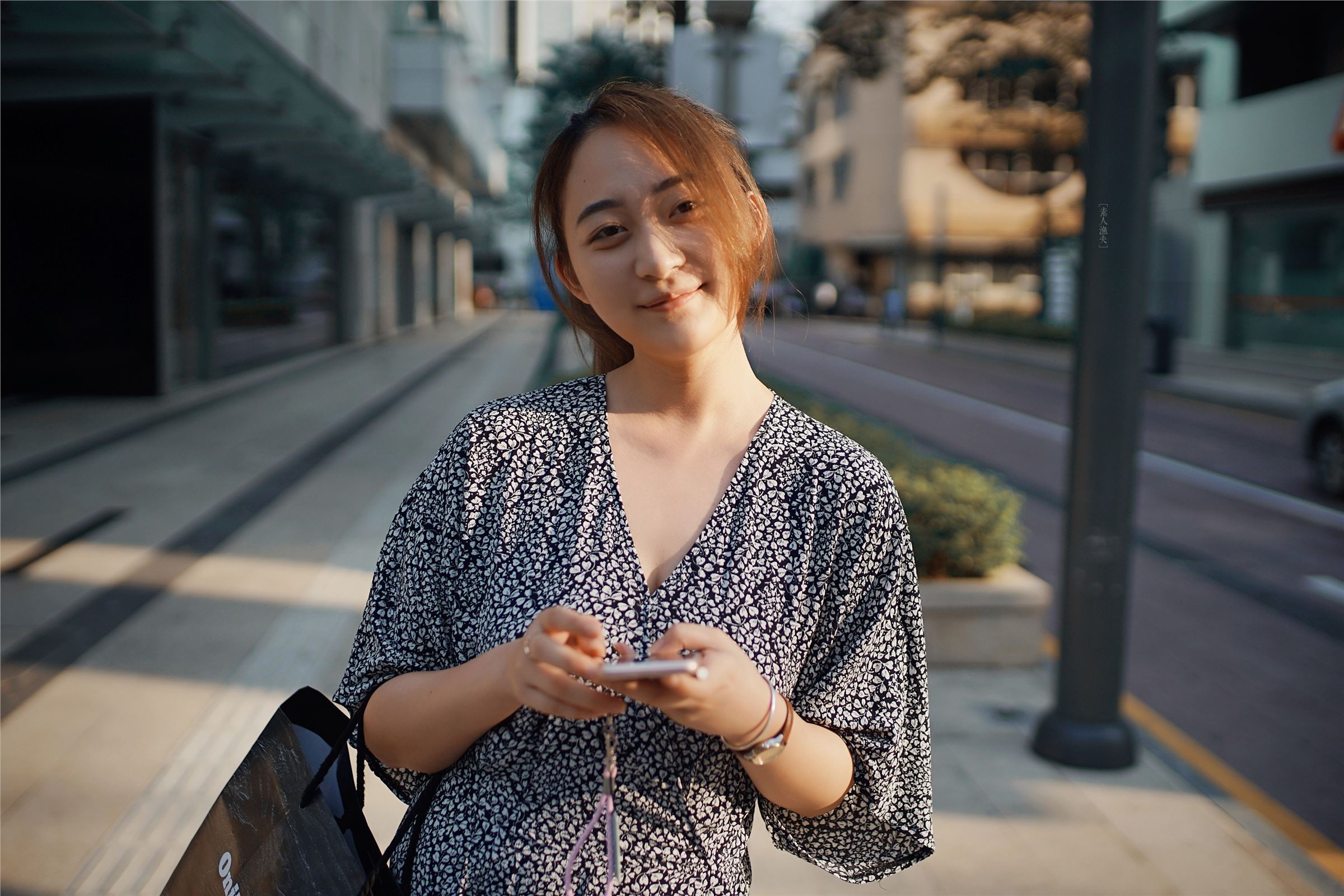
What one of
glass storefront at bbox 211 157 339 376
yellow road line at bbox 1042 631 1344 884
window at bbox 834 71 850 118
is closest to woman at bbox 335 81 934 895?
yellow road line at bbox 1042 631 1344 884

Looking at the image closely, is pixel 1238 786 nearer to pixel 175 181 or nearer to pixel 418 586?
pixel 418 586

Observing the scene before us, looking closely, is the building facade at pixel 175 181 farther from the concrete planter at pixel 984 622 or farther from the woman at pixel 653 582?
the woman at pixel 653 582

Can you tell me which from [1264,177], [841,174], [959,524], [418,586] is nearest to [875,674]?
[418,586]

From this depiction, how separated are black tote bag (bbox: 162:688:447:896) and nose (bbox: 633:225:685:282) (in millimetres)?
671

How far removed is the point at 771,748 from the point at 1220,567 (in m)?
7.28

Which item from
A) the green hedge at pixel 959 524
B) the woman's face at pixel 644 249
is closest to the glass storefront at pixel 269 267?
the green hedge at pixel 959 524

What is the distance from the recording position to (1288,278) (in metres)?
25.1

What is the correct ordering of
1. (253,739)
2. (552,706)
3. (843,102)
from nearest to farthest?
1. (552,706)
2. (253,739)
3. (843,102)

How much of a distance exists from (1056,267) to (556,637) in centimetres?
3917

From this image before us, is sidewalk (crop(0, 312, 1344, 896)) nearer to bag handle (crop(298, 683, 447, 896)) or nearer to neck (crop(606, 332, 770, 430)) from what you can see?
bag handle (crop(298, 683, 447, 896))

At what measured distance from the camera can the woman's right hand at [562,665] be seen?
48.6 inches

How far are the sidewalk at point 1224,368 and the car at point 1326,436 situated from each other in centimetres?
150

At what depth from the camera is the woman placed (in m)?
1.48

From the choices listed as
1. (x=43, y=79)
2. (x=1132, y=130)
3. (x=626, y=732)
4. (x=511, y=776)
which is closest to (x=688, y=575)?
(x=626, y=732)
